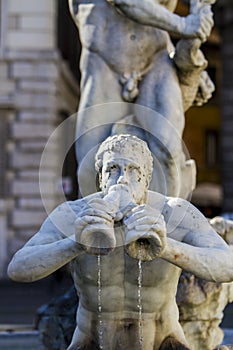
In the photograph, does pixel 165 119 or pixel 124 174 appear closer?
pixel 124 174

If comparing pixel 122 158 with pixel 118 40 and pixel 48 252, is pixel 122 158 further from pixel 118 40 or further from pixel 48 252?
pixel 118 40

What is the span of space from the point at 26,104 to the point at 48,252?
15916 millimetres

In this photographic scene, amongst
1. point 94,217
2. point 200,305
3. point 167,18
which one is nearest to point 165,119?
point 167,18

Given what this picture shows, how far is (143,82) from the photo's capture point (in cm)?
694

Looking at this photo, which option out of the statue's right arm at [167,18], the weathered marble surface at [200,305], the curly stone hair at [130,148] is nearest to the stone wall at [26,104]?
the statue's right arm at [167,18]

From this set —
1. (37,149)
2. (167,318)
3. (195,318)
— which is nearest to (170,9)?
(195,318)

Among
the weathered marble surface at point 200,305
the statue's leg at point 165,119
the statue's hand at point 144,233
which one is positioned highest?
the statue's hand at point 144,233

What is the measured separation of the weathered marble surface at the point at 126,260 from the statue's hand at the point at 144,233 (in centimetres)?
6

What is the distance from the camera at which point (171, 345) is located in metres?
3.98

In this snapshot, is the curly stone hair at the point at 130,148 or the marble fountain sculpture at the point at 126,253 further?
the curly stone hair at the point at 130,148

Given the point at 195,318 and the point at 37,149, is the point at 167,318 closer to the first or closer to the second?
the point at 195,318

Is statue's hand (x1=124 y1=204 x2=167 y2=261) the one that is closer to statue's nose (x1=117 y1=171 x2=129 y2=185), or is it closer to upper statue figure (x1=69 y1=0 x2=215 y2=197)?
statue's nose (x1=117 y1=171 x2=129 y2=185)

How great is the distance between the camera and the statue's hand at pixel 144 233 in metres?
3.37

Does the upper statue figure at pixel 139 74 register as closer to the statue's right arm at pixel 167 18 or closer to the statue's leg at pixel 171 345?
the statue's right arm at pixel 167 18
